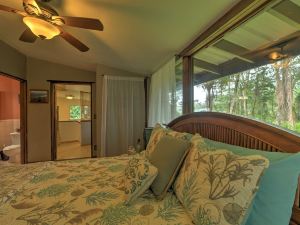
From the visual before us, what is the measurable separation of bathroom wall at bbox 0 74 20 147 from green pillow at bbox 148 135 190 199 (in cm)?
531

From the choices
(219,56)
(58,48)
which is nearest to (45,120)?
(58,48)

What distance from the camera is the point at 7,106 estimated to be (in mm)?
5301

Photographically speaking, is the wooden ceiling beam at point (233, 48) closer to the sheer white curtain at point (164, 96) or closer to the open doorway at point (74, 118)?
the sheer white curtain at point (164, 96)

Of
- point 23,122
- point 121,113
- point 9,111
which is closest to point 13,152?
point 23,122

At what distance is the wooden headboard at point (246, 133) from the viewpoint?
3.16 feet

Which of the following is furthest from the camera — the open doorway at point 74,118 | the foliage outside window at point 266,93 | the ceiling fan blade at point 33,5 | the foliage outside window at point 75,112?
the foliage outside window at point 75,112

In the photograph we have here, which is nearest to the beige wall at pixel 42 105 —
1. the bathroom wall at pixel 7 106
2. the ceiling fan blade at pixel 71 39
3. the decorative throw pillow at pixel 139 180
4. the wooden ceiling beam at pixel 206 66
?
the bathroom wall at pixel 7 106

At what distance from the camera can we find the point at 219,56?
198 centimetres

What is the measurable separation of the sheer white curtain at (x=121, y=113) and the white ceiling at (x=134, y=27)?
26.6 inches

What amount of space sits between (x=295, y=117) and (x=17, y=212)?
5.54 feet

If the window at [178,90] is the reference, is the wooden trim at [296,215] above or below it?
below

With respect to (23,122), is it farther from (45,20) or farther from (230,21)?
(230,21)

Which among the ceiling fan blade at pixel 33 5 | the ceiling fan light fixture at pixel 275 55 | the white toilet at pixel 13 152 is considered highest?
the ceiling fan blade at pixel 33 5

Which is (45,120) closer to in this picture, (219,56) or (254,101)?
(219,56)
